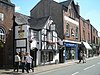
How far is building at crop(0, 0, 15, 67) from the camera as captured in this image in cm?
2200

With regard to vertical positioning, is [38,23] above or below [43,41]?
above

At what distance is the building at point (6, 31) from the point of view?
2200 cm

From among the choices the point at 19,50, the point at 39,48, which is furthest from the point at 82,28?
the point at 19,50

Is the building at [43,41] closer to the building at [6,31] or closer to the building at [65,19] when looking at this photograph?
the building at [6,31]

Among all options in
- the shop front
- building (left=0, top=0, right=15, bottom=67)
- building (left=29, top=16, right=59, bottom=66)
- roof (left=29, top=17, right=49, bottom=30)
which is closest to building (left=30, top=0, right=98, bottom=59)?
the shop front

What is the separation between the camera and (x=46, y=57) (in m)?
27.6

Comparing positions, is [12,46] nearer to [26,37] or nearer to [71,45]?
[26,37]

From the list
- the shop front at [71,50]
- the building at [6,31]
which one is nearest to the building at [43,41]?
the building at [6,31]

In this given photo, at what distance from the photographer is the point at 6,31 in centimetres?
2242

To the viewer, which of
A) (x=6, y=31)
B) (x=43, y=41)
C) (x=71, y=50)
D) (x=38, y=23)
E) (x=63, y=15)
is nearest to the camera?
(x=6, y=31)

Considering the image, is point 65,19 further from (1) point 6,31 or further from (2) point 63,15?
(1) point 6,31

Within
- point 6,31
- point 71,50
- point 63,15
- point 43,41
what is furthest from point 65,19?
point 6,31

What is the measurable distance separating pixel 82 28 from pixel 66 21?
12117mm

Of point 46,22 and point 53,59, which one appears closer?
point 46,22
